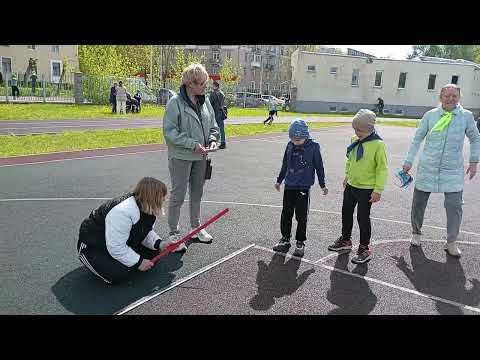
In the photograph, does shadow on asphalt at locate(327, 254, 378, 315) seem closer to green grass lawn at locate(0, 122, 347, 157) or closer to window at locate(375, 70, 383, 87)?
green grass lawn at locate(0, 122, 347, 157)

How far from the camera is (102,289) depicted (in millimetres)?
3564

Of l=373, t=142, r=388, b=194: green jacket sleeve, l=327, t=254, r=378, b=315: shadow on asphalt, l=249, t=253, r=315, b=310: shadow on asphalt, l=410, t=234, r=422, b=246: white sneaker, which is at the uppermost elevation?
l=373, t=142, r=388, b=194: green jacket sleeve

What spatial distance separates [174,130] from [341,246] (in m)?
2.38

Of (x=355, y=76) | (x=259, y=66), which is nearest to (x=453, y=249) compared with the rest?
(x=355, y=76)

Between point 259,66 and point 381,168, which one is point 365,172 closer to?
point 381,168

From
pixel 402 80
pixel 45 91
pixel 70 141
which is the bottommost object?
pixel 70 141

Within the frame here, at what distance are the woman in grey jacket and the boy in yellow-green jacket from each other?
5.29 ft

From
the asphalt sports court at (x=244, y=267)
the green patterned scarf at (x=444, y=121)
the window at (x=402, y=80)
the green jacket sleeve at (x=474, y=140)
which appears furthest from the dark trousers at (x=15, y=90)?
the window at (x=402, y=80)

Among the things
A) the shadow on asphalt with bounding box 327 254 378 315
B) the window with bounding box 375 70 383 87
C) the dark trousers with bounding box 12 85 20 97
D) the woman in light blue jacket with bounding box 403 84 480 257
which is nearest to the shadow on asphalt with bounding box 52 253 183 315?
the shadow on asphalt with bounding box 327 254 378 315

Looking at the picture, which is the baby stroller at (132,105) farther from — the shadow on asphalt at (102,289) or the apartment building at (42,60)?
the shadow on asphalt at (102,289)

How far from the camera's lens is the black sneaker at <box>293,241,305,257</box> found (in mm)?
4461

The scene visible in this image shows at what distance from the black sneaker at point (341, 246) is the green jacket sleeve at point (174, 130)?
2.04m

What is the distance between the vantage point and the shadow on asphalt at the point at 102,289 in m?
3.25

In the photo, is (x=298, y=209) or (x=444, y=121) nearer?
(x=444, y=121)
